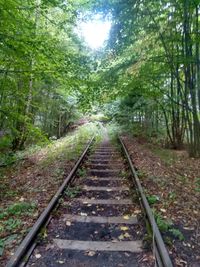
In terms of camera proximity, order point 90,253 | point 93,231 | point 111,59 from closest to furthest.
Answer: point 90,253 → point 93,231 → point 111,59

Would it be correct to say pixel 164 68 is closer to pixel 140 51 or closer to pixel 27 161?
pixel 140 51

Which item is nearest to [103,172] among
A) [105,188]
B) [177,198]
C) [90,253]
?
[105,188]

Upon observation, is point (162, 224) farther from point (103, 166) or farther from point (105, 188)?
point (103, 166)

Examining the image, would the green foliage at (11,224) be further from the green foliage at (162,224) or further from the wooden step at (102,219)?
the green foliage at (162,224)

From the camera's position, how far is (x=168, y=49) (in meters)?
10.7

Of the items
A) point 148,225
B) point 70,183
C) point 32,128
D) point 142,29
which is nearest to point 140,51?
point 142,29

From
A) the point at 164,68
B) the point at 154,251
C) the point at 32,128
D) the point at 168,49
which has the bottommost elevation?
the point at 154,251

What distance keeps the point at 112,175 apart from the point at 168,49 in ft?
19.1

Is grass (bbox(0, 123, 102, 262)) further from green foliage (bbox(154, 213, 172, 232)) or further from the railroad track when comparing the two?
green foliage (bbox(154, 213, 172, 232))

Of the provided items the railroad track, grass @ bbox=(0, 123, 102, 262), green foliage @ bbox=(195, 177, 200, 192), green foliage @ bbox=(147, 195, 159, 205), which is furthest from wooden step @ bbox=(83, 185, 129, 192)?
green foliage @ bbox=(195, 177, 200, 192)

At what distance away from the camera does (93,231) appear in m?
4.29

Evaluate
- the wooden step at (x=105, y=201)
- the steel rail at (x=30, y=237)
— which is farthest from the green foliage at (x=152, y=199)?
the steel rail at (x=30, y=237)

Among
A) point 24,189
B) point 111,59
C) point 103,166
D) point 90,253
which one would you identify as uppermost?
point 111,59

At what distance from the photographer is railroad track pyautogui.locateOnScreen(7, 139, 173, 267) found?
3463 mm
